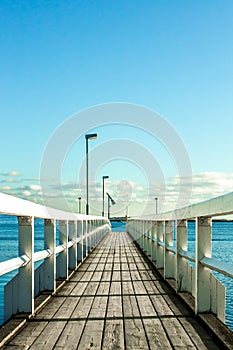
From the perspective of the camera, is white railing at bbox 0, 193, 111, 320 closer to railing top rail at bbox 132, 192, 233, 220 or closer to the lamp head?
railing top rail at bbox 132, 192, 233, 220

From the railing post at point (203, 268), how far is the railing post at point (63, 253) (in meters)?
3.12

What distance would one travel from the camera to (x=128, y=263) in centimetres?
1145

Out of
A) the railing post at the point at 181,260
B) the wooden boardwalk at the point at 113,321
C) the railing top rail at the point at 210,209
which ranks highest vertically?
the railing top rail at the point at 210,209

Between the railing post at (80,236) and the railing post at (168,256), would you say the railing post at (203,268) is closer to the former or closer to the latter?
the railing post at (168,256)

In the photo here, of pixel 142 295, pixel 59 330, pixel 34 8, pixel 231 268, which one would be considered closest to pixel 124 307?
pixel 142 295

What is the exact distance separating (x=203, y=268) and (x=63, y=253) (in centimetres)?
352

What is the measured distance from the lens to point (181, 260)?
656 cm

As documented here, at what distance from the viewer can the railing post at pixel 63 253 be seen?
7.75 m

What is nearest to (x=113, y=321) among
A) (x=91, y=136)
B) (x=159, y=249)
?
(x=159, y=249)

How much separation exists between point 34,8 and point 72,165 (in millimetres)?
15960

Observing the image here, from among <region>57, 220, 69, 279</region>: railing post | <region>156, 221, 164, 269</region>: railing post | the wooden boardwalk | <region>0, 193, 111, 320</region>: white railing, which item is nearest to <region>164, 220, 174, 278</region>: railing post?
the wooden boardwalk

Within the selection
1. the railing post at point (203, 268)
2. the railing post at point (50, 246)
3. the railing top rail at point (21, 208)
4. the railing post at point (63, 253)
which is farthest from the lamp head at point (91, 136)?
the railing post at point (203, 268)

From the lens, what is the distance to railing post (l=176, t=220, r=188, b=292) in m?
6.37

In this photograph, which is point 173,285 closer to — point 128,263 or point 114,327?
point 114,327
